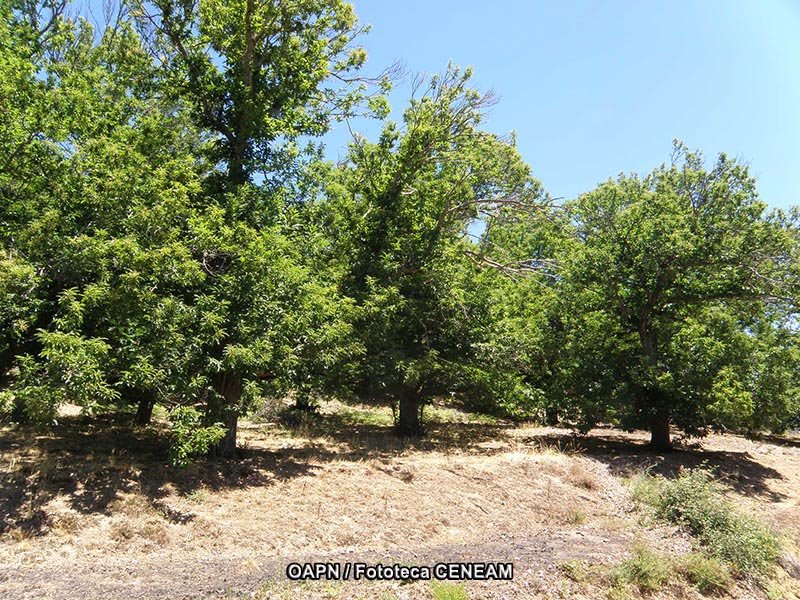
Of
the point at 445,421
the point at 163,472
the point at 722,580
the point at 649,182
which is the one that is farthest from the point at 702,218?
the point at 163,472

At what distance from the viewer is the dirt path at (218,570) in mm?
5184

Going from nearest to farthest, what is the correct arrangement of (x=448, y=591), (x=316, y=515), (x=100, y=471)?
1. (x=448, y=591)
2. (x=316, y=515)
3. (x=100, y=471)

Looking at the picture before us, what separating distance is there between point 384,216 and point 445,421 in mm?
8992

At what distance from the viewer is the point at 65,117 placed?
9461mm

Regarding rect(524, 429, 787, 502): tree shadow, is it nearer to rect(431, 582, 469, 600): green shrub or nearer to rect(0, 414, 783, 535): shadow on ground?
rect(0, 414, 783, 535): shadow on ground

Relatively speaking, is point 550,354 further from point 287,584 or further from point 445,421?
point 287,584

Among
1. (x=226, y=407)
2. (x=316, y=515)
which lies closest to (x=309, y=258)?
(x=226, y=407)

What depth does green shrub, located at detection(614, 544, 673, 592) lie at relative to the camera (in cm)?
673

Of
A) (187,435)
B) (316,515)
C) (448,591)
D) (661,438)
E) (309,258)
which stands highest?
(309,258)

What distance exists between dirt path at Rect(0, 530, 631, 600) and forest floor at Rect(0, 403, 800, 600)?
24 millimetres

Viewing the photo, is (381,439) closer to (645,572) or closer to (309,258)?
(309,258)

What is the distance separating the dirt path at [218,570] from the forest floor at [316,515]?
0.08 feet

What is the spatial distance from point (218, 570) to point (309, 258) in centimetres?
620

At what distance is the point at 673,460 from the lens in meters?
12.8
